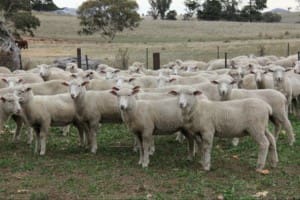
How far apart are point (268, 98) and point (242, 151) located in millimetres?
1203

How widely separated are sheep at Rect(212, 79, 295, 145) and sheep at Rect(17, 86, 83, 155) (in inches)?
125

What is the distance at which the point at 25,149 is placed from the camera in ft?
38.1

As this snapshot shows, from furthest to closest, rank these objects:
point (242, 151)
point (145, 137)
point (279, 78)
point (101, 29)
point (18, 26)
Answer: point (101, 29) → point (18, 26) → point (279, 78) → point (242, 151) → point (145, 137)

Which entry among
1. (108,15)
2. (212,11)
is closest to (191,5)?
(212,11)

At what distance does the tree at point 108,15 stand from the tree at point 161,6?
5376cm

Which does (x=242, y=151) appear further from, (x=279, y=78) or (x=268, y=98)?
(x=279, y=78)

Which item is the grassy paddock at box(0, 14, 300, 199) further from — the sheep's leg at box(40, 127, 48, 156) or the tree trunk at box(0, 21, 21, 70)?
the tree trunk at box(0, 21, 21, 70)

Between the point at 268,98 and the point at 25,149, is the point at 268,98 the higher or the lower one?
the higher one

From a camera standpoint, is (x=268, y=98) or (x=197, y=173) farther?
(x=268, y=98)

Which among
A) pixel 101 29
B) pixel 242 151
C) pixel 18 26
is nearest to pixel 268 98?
pixel 242 151

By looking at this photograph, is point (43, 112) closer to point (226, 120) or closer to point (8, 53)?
point (226, 120)

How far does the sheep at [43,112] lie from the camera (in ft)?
36.1

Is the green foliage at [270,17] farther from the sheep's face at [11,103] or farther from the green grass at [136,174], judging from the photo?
the sheep's face at [11,103]

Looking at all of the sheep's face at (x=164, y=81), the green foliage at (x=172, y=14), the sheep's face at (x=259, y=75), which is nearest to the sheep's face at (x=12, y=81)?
the sheep's face at (x=164, y=81)
